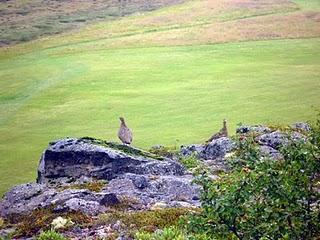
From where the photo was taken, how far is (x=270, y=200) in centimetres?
847

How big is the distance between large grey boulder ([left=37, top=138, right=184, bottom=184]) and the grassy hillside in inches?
204

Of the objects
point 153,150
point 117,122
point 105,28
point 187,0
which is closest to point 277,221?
point 153,150

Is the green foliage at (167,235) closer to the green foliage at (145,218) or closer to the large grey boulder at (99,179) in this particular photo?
the green foliage at (145,218)

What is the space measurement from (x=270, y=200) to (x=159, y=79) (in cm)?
3619

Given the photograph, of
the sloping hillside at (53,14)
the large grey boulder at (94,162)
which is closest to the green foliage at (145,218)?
the large grey boulder at (94,162)

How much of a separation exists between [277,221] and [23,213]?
28.4 ft

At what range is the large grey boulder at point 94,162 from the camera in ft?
56.8

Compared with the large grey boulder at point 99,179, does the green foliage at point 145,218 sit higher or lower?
higher

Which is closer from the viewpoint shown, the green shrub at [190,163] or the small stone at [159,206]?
the small stone at [159,206]

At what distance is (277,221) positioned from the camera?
8.15 meters

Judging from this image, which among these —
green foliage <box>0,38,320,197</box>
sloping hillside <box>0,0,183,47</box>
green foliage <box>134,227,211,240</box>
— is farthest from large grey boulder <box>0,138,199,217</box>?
sloping hillside <box>0,0,183,47</box>

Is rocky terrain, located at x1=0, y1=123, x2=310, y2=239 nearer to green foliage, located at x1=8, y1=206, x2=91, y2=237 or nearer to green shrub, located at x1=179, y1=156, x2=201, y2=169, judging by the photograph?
green foliage, located at x1=8, y1=206, x2=91, y2=237

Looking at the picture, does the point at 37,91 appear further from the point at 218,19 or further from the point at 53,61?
the point at 218,19

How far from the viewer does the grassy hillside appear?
100 ft
